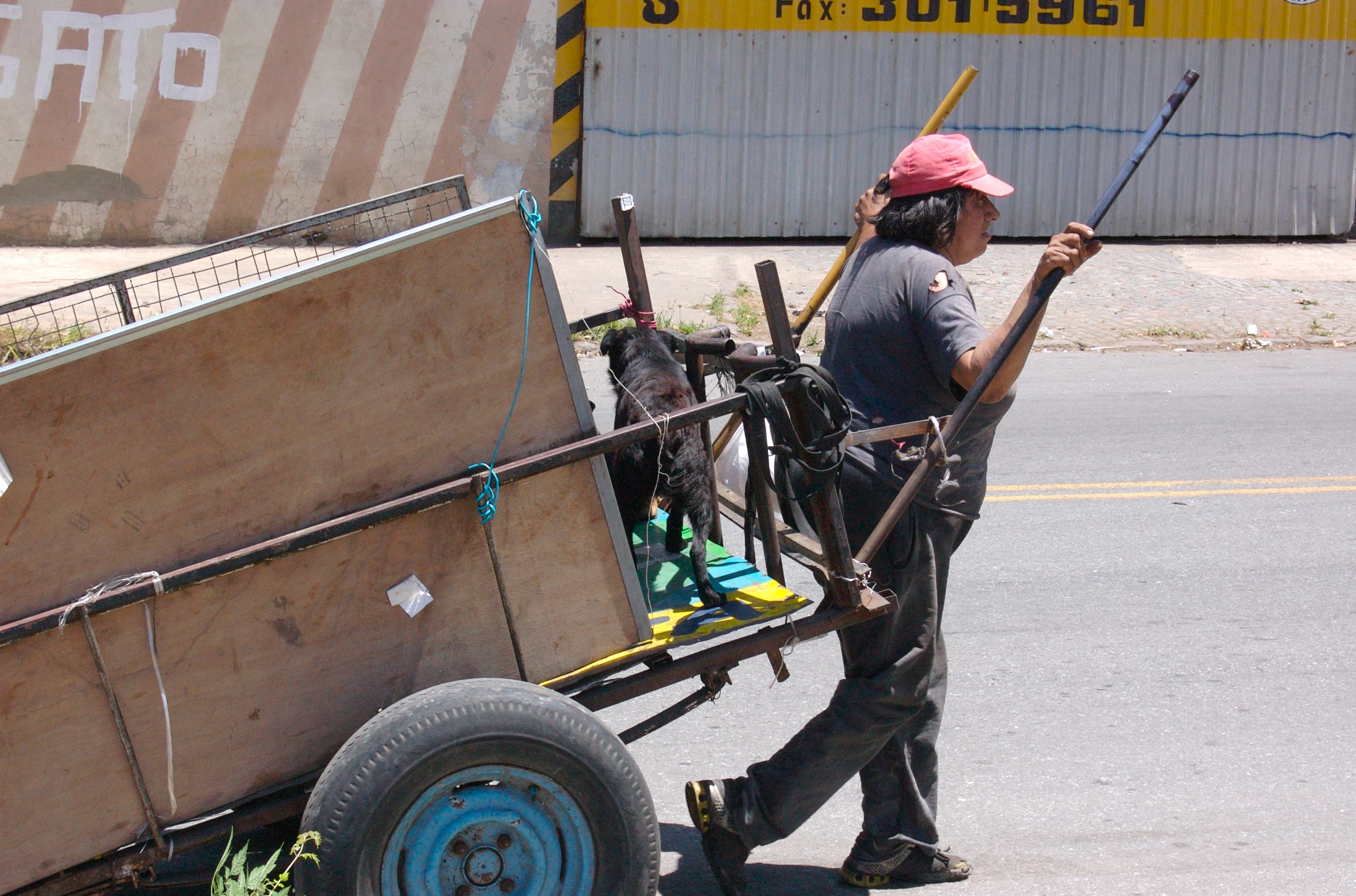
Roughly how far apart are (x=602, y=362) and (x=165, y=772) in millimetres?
6471

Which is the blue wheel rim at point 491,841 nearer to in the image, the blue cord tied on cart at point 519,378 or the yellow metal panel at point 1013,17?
the blue cord tied on cart at point 519,378

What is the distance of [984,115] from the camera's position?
12.3m

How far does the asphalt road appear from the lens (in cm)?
322

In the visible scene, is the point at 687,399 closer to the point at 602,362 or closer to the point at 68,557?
the point at 68,557

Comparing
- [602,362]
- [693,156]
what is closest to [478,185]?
[693,156]

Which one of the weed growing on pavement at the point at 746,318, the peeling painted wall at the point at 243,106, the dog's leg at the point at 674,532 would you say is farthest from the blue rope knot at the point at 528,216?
the peeling painted wall at the point at 243,106

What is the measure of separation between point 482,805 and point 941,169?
5.69 ft

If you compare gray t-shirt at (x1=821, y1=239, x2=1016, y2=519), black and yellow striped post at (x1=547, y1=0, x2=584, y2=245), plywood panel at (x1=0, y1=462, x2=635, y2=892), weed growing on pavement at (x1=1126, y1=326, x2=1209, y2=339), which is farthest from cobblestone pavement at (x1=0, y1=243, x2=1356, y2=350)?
plywood panel at (x1=0, y1=462, x2=635, y2=892)

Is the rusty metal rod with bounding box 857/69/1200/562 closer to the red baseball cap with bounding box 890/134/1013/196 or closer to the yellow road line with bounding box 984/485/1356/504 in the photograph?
the red baseball cap with bounding box 890/134/1013/196

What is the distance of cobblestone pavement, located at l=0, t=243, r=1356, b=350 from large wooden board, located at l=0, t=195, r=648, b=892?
25.2 feet

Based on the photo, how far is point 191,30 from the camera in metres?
11.0

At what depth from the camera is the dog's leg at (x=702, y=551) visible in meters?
2.98

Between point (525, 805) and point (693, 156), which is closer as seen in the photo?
point (525, 805)

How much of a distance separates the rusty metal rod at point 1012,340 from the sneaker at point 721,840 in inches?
28.3
